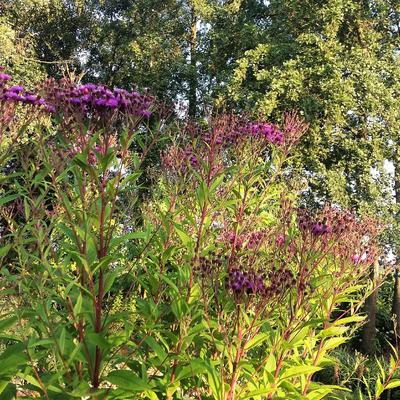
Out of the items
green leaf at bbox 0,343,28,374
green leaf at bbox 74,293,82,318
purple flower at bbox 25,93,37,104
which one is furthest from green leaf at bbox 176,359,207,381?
purple flower at bbox 25,93,37,104

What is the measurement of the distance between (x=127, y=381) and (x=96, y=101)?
1.60 m

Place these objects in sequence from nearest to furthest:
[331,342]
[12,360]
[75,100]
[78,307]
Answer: [12,360] → [78,307] → [75,100] → [331,342]

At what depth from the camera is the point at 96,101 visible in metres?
3.06

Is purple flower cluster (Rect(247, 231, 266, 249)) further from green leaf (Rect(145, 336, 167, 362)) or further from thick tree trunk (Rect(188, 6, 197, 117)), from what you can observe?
thick tree trunk (Rect(188, 6, 197, 117))

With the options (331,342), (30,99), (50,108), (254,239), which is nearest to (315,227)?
(254,239)

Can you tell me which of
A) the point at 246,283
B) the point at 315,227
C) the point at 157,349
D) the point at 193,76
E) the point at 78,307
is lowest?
the point at 157,349

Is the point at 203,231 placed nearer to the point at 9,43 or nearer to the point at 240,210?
the point at 240,210

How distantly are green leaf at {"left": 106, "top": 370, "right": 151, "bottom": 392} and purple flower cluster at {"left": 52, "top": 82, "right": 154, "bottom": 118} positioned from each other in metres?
1.49

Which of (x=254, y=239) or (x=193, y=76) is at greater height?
(x=193, y=76)

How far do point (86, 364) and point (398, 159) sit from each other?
575 inches

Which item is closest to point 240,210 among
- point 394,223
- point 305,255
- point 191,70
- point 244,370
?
point 305,255

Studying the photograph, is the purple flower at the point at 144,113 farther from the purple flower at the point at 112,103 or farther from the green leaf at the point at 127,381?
the green leaf at the point at 127,381

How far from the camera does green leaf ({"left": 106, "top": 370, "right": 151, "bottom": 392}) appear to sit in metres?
2.80

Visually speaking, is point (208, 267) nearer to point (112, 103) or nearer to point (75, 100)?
point (112, 103)
